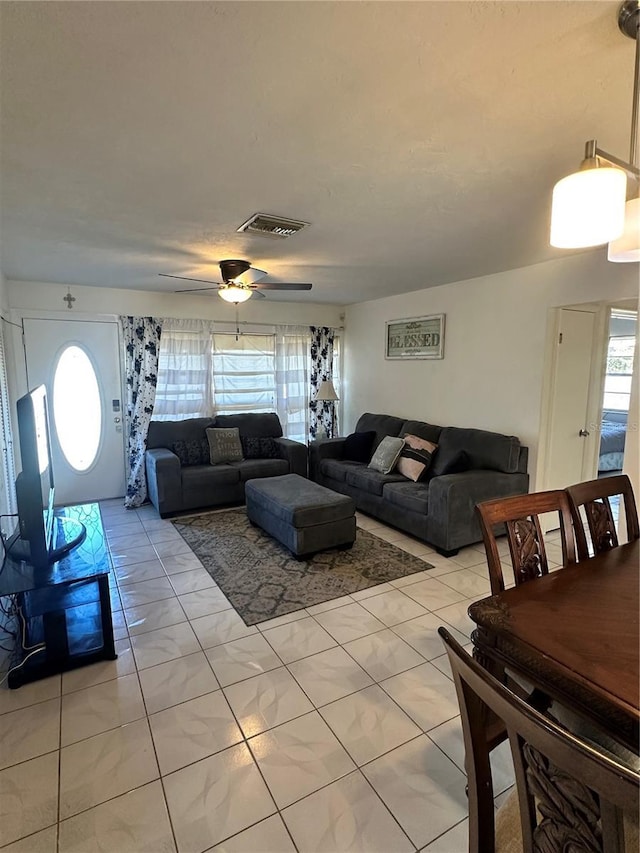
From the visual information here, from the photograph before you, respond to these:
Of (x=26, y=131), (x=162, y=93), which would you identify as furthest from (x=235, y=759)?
(x=26, y=131)

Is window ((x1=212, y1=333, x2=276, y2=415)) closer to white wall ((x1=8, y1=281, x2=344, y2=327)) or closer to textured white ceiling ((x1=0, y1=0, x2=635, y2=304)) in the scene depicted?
white wall ((x1=8, y1=281, x2=344, y2=327))

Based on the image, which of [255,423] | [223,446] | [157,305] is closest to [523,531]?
[223,446]

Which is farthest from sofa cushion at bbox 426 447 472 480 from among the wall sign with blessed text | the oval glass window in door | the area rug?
the oval glass window in door

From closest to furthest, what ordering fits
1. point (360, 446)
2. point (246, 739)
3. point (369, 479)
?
point (246, 739) → point (369, 479) → point (360, 446)

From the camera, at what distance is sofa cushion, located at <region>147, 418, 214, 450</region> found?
483cm

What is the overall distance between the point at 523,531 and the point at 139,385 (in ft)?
14.4

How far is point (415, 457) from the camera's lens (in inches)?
169

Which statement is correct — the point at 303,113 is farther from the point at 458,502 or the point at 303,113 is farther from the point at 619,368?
the point at 619,368

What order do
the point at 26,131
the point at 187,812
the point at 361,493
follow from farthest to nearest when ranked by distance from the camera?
the point at 361,493 → the point at 26,131 → the point at 187,812

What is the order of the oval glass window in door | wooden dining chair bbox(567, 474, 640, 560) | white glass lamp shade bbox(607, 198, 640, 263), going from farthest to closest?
the oval glass window in door, wooden dining chair bbox(567, 474, 640, 560), white glass lamp shade bbox(607, 198, 640, 263)

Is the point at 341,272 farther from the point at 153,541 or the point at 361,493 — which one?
the point at 153,541

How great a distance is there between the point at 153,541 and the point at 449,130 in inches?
144

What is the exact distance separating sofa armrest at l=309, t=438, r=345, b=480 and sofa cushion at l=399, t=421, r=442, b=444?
0.81m

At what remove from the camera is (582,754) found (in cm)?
59
